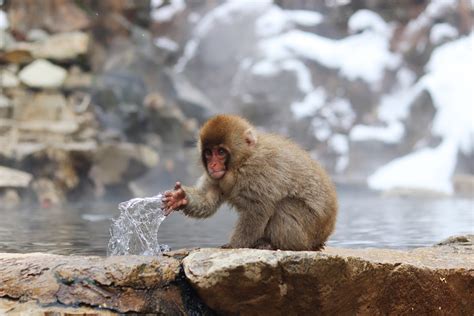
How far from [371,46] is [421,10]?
1.71 metres

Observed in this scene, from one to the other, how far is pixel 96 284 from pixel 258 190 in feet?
2.53

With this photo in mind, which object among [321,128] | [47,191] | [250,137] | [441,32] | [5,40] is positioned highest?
[441,32]

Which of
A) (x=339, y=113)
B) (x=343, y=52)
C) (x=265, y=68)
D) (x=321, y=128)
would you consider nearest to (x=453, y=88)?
(x=339, y=113)

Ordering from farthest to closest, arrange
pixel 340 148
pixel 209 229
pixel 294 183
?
pixel 340 148
pixel 209 229
pixel 294 183

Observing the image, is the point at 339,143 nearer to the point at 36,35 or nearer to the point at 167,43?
the point at 167,43

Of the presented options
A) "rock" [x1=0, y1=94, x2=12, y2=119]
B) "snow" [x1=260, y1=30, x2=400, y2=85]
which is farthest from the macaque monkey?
"snow" [x1=260, y1=30, x2=400, y2=85]

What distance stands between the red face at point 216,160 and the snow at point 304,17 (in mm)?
15269

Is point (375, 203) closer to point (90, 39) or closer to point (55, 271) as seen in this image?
point (90, 39)

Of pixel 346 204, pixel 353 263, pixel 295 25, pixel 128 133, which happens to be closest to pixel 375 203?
pixel 346 204

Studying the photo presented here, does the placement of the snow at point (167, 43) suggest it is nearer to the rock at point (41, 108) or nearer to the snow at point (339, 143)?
the snow at point (339, 143)

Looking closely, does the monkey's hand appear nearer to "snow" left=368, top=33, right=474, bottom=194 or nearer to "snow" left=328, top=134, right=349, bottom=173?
"snow" left=368, top=33, right=474, bottom=194

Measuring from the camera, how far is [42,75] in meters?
11.9

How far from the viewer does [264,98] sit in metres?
15.1

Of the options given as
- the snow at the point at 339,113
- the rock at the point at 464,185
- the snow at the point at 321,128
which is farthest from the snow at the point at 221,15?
the rock at the point at 464,185
